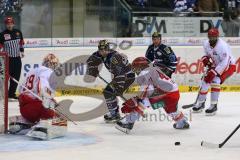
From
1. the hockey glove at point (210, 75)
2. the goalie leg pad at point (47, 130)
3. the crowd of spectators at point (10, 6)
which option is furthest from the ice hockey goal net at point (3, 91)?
the crowd of spectators at point (10, 6)

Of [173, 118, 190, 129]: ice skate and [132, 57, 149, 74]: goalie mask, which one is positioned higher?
[132, 57, 149, 74]: goalie mask

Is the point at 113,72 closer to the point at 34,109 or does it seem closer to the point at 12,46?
the point at 34,109

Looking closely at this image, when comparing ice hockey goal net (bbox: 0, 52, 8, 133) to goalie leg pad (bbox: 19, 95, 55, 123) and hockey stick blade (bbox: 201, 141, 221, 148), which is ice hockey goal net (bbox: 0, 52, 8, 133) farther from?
hockey stick blade (bbox: 201, 141, 221, 148)

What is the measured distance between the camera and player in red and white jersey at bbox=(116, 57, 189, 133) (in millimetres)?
7262

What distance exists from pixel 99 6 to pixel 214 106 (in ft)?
12.7

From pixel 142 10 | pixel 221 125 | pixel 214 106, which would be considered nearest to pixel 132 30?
pixel 142 10

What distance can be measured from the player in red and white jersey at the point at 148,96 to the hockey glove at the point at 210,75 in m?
1.66

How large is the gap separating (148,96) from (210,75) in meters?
1.92

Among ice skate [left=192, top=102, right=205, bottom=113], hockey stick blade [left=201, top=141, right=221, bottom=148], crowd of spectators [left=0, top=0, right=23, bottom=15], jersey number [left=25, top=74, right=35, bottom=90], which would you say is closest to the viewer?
hockey stick blade [left=201, top=141, right=221, bottom=148]

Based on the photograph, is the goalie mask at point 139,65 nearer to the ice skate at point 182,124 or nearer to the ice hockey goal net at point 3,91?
the ice skate at point 182,124

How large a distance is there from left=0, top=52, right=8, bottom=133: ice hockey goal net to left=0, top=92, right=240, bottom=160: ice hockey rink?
306 mm

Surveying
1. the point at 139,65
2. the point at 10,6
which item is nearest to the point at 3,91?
the point at 139,65

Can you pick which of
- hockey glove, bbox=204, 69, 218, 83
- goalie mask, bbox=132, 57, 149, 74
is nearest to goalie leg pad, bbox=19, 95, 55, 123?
goalie mask, bbox=132, 57, 149, 74

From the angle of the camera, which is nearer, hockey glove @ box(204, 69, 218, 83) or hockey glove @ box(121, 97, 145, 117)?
hockey glove @ box(121, 97, 145, 117)
